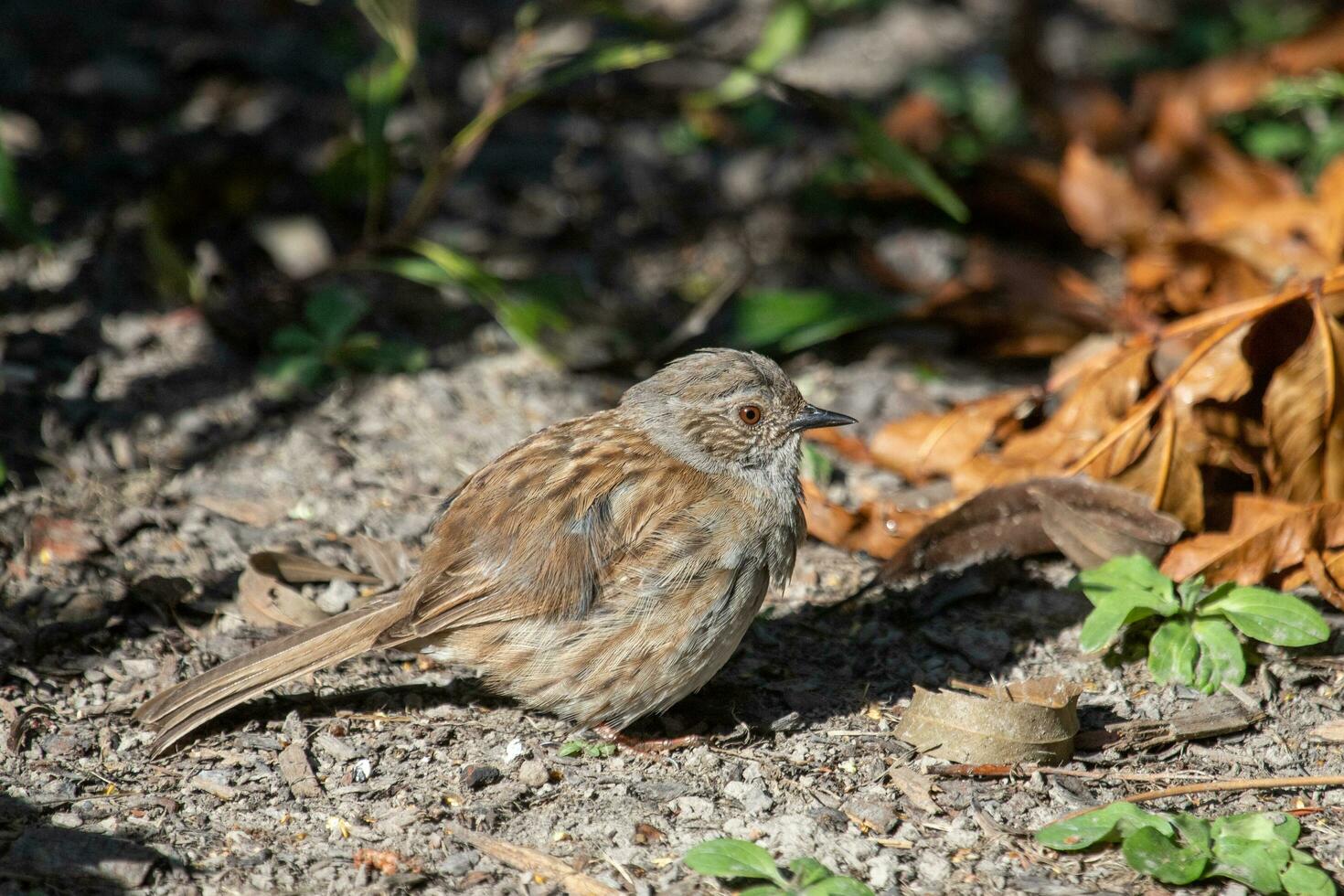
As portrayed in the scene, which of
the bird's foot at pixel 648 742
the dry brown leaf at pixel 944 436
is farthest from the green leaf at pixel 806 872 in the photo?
the dry brown leaf at pixel 944 436

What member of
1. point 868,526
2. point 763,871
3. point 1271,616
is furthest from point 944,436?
point 763,871

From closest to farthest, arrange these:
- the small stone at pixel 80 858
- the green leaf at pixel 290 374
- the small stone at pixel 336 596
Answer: the small stone at pixel 80 858 → the small stone at pixel 336 596 → the green leaf at pixel 290 374

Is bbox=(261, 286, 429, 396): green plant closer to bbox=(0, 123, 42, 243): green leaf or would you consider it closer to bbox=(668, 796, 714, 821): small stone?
bbox=(0, 123, 42, 243): green leaf

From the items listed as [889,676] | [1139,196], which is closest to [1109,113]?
[1139,196]

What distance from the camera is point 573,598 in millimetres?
4398

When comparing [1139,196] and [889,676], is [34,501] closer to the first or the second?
[889,676]

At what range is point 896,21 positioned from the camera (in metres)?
9.26

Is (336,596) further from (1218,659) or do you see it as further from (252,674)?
(1218,659)

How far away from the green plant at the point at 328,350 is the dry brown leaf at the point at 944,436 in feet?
7.49

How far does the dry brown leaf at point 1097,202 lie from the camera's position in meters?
7.09

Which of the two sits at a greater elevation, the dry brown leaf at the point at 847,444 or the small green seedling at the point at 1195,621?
the dry brown leaf at the point at 847,444

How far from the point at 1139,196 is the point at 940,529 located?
9.78ft

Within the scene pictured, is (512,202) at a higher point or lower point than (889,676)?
higher

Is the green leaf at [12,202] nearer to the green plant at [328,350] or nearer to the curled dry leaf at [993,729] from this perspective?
the green plant at [328,350]
